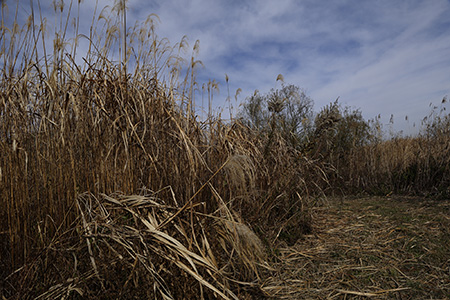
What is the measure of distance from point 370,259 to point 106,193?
6.43 feet

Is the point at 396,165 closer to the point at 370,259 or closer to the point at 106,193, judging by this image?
the point at 370,259

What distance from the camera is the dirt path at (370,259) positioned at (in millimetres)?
1797

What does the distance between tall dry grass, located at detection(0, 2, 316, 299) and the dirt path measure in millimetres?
308

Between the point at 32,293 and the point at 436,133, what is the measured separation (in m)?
6.08

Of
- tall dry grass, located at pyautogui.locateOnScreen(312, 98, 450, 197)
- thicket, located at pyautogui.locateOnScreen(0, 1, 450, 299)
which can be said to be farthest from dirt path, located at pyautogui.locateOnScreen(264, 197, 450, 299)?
tall dry grass, located at pyautogui.locateOnScreen(312, 98, 450, 197)

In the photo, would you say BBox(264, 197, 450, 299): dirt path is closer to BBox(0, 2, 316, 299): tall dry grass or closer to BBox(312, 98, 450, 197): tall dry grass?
BBox(0, 2, 316, 299): tall dry grass

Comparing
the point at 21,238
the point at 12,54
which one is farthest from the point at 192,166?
the point at 12,54

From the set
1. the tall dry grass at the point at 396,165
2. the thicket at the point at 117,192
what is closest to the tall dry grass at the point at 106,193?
the thicket at the point at 117,192

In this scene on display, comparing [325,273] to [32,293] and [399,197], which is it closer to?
[32,293]

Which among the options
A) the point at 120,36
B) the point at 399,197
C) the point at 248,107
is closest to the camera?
the point at 120,36

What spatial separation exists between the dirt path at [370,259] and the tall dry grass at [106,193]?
31 cm

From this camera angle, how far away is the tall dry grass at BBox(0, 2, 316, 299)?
4.42ft

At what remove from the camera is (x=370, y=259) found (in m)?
2.21

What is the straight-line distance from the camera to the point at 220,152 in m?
2.25
